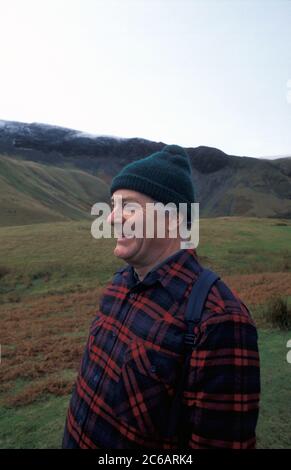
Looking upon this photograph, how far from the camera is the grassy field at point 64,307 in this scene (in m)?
6.80

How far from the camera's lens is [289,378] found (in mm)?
8141

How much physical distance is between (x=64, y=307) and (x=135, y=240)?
1677 cm

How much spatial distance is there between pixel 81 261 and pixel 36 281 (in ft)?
14.6

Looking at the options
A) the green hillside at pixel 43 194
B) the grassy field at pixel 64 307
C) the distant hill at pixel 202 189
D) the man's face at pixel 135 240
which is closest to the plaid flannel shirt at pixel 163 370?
the man's face at pixel 135 240

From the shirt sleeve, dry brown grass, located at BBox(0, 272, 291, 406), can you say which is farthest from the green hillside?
the shirt sleeve

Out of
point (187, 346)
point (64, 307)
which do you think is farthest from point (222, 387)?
point (64, 307)

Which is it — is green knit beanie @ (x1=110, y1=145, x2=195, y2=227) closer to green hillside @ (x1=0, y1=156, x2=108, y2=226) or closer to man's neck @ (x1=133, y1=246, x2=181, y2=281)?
man's neck @ (x1=133, y1=246, x2=181, y2=281)

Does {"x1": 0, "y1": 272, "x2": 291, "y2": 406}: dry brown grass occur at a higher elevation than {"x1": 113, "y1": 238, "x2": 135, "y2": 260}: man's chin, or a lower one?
lower

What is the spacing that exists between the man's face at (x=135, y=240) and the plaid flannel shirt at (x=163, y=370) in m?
0.13

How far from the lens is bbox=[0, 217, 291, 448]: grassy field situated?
268 inches

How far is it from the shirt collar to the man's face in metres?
0.11

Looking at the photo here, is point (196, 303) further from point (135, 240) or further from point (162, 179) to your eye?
point (162, 179)

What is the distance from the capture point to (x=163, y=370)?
2381mm
